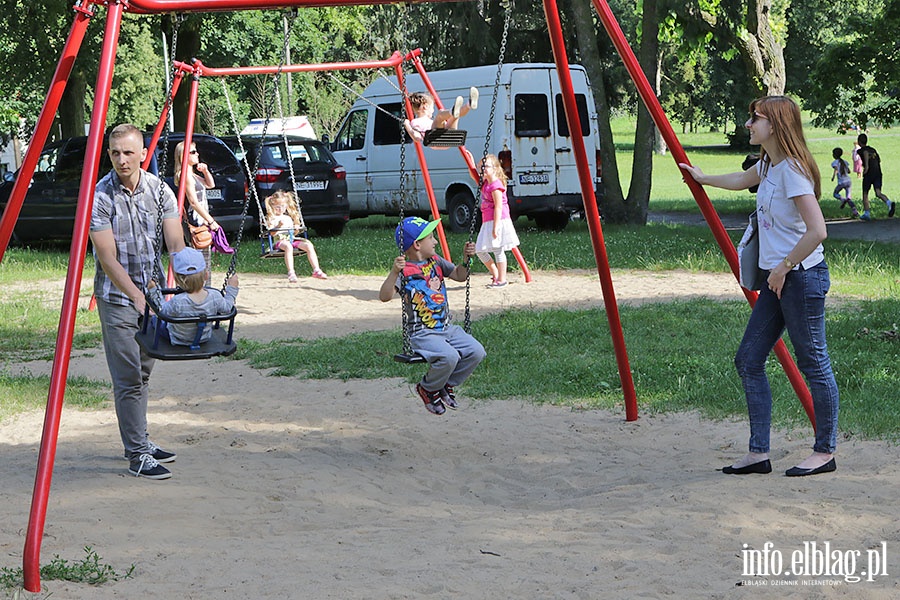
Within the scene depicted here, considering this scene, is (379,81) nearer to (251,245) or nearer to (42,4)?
(251,245)

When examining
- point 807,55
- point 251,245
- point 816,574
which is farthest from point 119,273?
point 807,55

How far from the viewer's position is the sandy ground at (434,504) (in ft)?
13.9

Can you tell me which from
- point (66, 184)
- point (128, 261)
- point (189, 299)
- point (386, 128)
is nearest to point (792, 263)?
point (189, 299)

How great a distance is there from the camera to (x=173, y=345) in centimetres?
548

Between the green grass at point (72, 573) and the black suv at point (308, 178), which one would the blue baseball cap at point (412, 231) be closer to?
the green grass at point (72, 573)

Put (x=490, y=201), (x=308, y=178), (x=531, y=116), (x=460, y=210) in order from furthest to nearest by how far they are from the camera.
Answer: (x=460, y=210)
(x=531, y=116)
(x=308, y=178)
(x=490, y=201)

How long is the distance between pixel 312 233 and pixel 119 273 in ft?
49.7

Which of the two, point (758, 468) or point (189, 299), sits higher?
point (189, 299)

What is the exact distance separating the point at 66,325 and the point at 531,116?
1458 centimetres

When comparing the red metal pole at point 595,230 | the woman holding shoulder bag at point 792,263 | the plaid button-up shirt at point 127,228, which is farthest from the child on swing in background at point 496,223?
the woman holding shoulder bag at point 792,263

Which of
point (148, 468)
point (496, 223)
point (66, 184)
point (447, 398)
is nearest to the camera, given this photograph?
point (148, 468)

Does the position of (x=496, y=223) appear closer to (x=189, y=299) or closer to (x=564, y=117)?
(x=564, y=117)

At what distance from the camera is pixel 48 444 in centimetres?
453

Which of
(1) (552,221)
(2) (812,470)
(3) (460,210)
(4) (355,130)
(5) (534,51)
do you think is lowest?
(2) (812,470)
